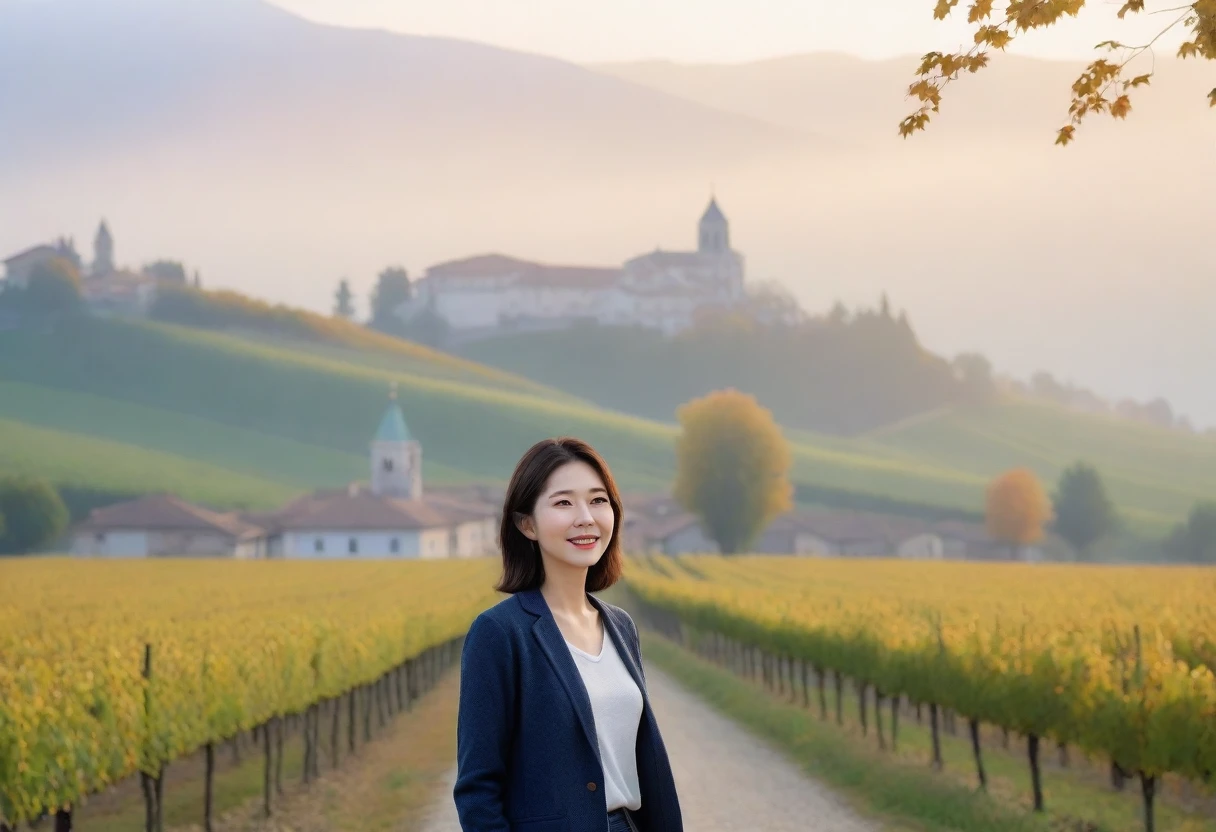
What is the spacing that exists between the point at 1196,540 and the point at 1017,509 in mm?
13169

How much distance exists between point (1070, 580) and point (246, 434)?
110002 millimetres

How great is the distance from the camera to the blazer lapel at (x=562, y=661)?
13.5ft

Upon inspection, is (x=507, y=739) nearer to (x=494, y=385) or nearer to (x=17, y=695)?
(x=17, y=695)

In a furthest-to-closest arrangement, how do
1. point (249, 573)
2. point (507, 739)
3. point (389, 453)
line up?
point (389, 453) → point (249, 573) → point (507, 739)

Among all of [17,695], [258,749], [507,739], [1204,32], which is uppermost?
[1204,32]

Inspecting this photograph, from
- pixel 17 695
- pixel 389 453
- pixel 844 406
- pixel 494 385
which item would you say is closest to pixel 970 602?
pixel 17 695

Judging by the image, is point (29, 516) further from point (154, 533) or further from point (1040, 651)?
point (1040, 651)

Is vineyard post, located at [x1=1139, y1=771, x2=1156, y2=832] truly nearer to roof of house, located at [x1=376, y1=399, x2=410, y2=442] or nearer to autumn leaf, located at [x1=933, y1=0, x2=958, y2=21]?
autumn leaf, located at [x1=933, y1=0, x2=958, y2=21]

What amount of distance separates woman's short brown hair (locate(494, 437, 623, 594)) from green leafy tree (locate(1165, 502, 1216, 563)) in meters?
116

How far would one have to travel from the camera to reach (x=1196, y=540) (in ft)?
374

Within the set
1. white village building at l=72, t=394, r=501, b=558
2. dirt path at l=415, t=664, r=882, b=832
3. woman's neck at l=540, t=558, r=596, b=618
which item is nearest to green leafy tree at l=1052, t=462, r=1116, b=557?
white village building at l=72, t=394, r=501, b=558

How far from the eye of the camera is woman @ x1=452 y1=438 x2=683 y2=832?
13.4ft

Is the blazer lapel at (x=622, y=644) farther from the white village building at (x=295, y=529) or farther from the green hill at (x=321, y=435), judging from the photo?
the green hill at (x=321, y=435)

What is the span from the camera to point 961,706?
16312mm
